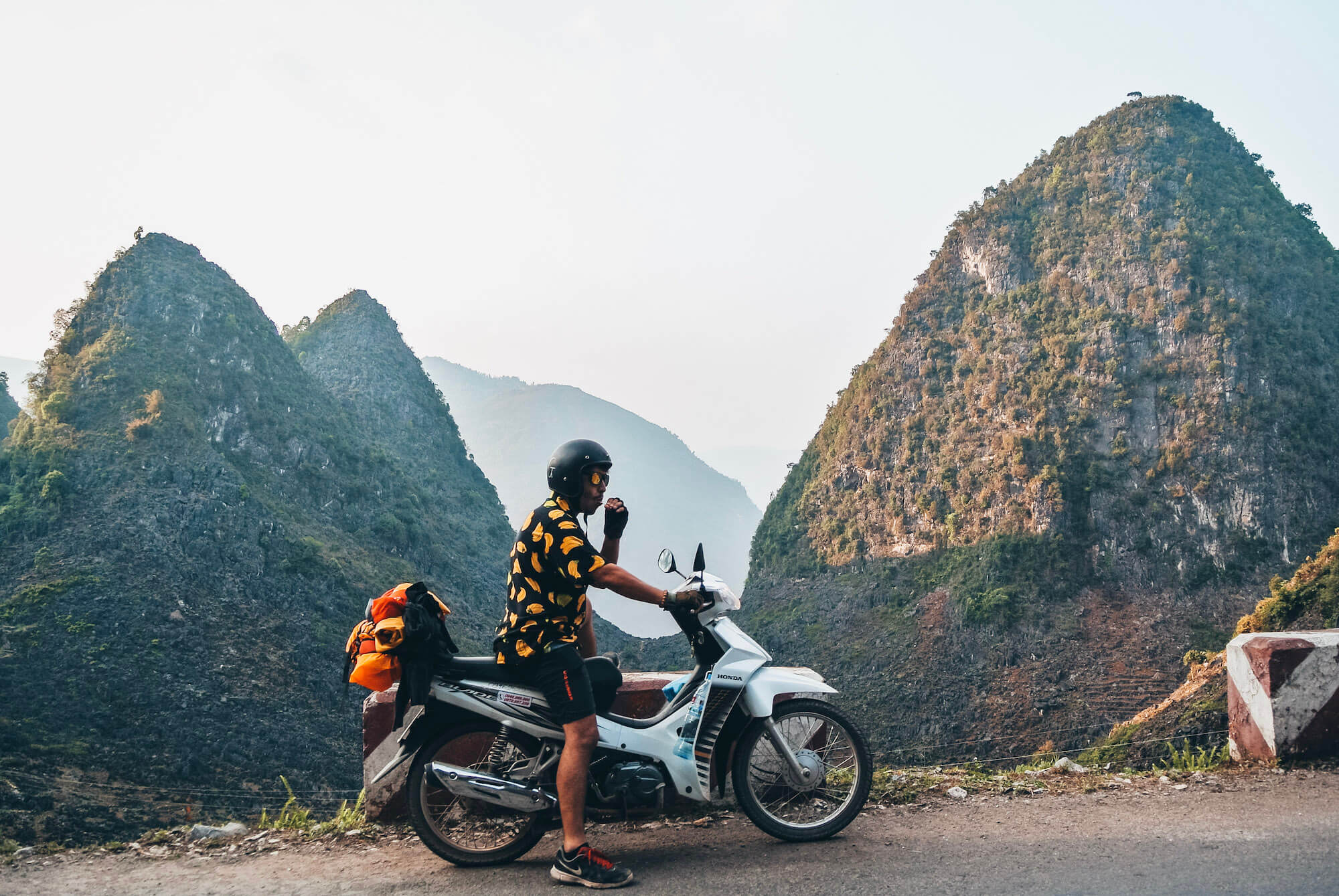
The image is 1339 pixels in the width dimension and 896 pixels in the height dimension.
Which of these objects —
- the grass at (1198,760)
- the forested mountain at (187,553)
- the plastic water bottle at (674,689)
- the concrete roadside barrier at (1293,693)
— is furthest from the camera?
the forested mountain at (187,553)

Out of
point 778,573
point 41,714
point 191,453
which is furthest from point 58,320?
point 778,573

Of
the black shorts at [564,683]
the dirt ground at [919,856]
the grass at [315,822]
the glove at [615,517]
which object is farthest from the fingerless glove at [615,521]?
the grass at [315,822]

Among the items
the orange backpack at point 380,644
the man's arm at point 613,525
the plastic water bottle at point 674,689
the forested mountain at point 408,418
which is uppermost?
the forested mountain at point 408,418

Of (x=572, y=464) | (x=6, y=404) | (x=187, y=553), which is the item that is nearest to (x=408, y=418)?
(x=6, y=404)

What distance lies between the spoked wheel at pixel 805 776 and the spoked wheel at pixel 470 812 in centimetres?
111

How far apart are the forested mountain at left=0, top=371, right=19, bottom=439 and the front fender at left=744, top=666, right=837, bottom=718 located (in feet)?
265

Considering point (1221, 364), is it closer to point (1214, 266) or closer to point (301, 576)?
point (1214, 266)

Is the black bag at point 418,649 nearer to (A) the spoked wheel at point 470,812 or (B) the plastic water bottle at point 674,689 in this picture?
(A) the spoked wheel at point 470,812

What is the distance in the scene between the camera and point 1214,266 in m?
55.3

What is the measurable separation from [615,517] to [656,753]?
1222mm

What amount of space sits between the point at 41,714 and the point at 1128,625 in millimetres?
48656

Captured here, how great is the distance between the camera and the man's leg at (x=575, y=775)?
4406 mm

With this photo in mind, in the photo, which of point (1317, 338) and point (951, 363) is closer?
point (1317, 338)

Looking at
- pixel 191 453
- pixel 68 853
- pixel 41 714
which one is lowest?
pixel 41 714
